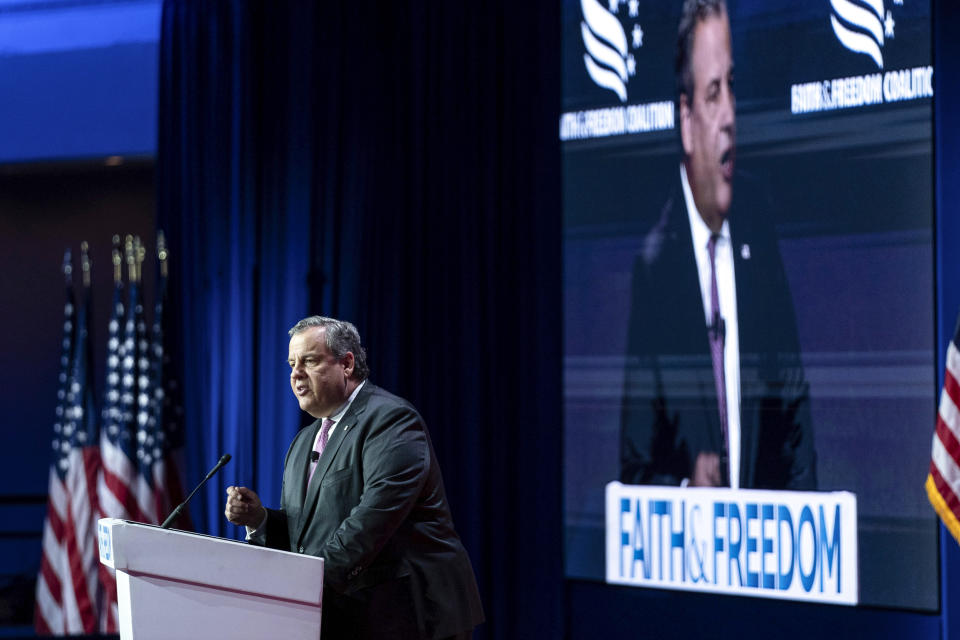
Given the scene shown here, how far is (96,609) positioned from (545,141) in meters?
3.42

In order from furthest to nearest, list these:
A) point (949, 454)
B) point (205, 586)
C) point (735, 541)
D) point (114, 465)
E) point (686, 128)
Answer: point (114, 465), point (686, 128), point (735, 541), point (949, 454), point (205, 586)

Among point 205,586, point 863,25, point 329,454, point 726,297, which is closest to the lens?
point 205,586

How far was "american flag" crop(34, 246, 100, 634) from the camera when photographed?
246 inches

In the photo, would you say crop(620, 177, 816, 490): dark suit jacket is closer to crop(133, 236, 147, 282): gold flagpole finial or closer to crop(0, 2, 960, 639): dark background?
crop(0, 2, 960, 639): dark background

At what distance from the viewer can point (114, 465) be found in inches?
241

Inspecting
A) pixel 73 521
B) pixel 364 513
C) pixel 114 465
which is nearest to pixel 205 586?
pixel 364 513

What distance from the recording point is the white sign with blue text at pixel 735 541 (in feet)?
15.4

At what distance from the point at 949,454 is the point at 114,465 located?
4.08 meters

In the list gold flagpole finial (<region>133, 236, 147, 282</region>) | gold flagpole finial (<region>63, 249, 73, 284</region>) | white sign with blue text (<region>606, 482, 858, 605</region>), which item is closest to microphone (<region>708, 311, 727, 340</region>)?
white sign with blue text (<region>606, 482, 858, 605</region>)

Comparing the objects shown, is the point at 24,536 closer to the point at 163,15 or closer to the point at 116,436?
the point at 116,436

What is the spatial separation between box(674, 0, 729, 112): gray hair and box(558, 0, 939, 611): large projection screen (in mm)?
39

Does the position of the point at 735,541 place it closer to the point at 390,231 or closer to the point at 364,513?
the point at 390,231

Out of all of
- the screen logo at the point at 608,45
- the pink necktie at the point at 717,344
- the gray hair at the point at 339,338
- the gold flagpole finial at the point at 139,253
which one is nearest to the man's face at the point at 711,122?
the pink necktie at the point at 717,344

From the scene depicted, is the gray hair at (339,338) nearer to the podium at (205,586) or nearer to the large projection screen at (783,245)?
the podium at (205,586)
